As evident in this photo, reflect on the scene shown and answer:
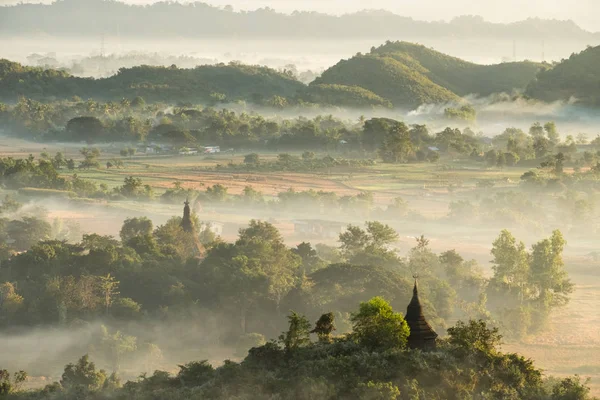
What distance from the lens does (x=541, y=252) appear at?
231ft

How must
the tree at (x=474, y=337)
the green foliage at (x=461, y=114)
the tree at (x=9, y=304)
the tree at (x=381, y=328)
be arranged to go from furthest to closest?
the green foliage at (x=461, y=114)
the tree at (x=9, y=304)
the tree at (x=474, y=337)
the tree at (x=381, y=328)

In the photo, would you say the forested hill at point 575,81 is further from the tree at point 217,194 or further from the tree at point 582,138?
the tree at point 217,194

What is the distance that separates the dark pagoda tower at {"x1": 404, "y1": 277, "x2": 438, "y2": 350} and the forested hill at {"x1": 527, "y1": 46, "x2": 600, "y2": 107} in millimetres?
148642

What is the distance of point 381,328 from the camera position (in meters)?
40.9

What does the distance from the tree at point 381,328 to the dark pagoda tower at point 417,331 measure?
1.27 feet

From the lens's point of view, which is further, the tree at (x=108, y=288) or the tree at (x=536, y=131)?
the tree at (x=536, y=131)

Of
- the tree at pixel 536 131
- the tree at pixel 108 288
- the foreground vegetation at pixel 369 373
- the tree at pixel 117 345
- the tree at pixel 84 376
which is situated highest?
the tree at pixel 536 131

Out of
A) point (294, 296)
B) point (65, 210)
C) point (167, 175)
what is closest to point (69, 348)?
point (294, 296)

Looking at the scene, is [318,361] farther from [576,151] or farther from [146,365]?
[576,151]

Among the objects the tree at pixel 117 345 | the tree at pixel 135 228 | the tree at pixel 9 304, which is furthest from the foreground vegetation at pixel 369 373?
the tree at pixel 135 228

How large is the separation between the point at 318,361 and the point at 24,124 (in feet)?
492

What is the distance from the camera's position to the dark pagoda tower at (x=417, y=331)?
41.1 meters

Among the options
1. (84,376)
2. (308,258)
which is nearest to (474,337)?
(84,376)

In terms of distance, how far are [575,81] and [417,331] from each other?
155m
